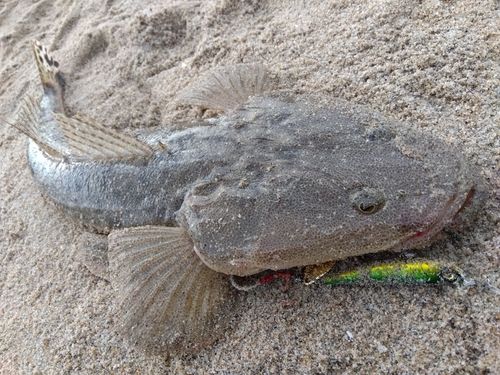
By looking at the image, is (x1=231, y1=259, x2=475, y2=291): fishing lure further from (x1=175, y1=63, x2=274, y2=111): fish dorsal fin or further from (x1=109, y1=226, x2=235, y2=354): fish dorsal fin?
(x1=175, y1=63, x2=274, y2=111): fish dorsal fin

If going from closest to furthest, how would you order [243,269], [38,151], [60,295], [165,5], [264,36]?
[243,269], [60,295], [38,151], [264,36], [165,5]

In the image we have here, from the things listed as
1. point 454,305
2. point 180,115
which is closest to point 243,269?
point 454,305

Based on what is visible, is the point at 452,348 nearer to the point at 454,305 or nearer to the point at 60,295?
the point at 454,305

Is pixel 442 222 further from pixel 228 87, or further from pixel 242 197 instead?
pixel 228 87

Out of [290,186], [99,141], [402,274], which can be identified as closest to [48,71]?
[99,141]

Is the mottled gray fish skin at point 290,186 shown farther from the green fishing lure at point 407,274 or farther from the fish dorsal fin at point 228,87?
the fish dorsal fin at point 228,87

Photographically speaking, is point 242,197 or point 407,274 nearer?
point 407,274

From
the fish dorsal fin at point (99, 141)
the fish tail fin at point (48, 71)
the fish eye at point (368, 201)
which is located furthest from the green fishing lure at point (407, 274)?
the fish tail fin at point (48, 71)
